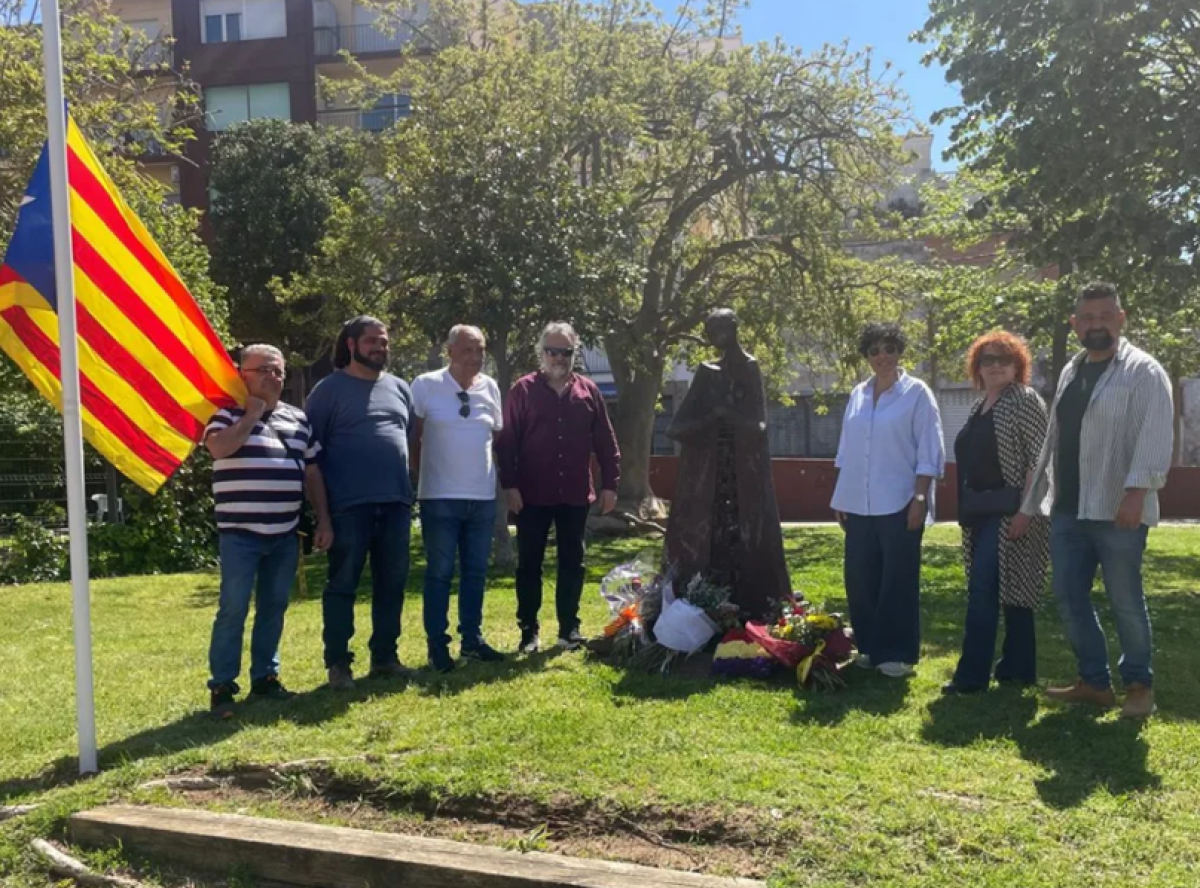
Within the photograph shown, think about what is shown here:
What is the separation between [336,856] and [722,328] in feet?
12.2

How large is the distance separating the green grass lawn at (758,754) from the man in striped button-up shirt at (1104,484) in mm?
338

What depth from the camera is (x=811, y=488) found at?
2461 cm

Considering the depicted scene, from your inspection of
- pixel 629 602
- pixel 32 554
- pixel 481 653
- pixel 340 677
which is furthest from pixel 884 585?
pixel 32 554

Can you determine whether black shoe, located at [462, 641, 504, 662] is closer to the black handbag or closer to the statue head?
the statue head

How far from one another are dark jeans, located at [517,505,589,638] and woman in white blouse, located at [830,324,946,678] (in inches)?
62.7

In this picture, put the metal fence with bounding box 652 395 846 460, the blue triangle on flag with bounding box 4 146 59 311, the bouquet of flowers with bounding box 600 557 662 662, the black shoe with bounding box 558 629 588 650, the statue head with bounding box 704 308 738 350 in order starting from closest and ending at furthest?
1. the blue triangle on flag with bounding box 4 146 59 311
2. the bouquet of flowers with bounding box 600 557 662 662
3. the statue head with bounding box 704 308 738 350
4. the black shoe with bounding box 558 629 588 650
5. the metal fence with bounding box 652 395 846 460

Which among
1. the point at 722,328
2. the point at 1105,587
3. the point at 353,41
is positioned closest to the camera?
the point at 1105,587

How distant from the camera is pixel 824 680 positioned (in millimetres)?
5578

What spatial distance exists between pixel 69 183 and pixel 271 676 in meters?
2.56

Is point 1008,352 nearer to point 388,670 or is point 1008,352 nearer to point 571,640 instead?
Result: point 571,640

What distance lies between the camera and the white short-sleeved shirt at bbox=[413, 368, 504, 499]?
608 centimetres

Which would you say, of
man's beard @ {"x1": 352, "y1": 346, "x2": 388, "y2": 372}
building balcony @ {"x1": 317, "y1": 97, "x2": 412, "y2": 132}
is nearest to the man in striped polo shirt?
man's beard @ {"x1": 352, "y1": 346, "x2": 388, "y2": 372}

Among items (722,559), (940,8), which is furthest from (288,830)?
(940,8)

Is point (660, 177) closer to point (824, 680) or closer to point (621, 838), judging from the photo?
point (824, 680)
